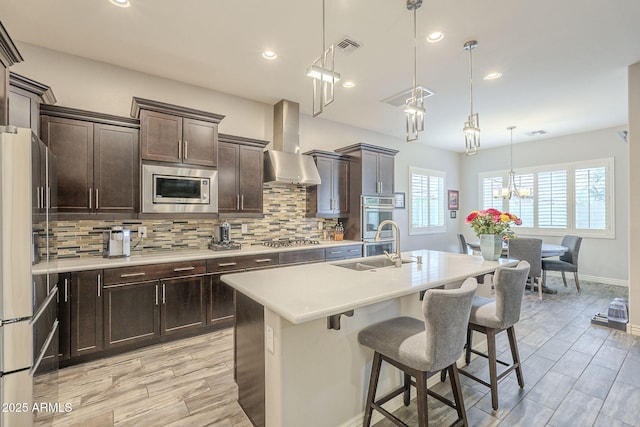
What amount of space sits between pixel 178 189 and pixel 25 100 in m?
1.37

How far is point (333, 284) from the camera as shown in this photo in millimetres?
1840

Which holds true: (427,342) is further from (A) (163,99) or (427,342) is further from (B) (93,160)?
(A) (163,99)

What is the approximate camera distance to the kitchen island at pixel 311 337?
1.57m

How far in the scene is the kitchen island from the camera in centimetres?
157

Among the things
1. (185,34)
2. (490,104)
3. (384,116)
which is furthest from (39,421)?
(490,104)

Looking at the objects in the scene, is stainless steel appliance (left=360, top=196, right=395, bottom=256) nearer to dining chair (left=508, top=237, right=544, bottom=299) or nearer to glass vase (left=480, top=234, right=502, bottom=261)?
dining chair (left=508, top=237, right=544, bottom=299)

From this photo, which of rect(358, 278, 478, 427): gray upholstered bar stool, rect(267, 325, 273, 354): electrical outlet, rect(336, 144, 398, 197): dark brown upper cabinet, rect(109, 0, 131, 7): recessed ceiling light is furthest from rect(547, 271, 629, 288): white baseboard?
rect(109, 0, 131, 7): recessed ceiling light

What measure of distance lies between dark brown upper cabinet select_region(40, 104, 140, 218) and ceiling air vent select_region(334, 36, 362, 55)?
7.38 feet

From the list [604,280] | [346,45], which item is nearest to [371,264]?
[346,45]

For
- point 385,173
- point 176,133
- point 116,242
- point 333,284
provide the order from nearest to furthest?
point 333,284 < point 116,242 < point 176,133 < point 385,173

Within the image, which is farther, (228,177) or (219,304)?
(228,177)

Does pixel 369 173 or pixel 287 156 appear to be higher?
pixel 287 156

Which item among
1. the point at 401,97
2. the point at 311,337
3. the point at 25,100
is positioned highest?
the point at 401,97

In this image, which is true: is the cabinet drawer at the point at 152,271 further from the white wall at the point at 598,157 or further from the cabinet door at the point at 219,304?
→ the white wall at the point at 598,157
